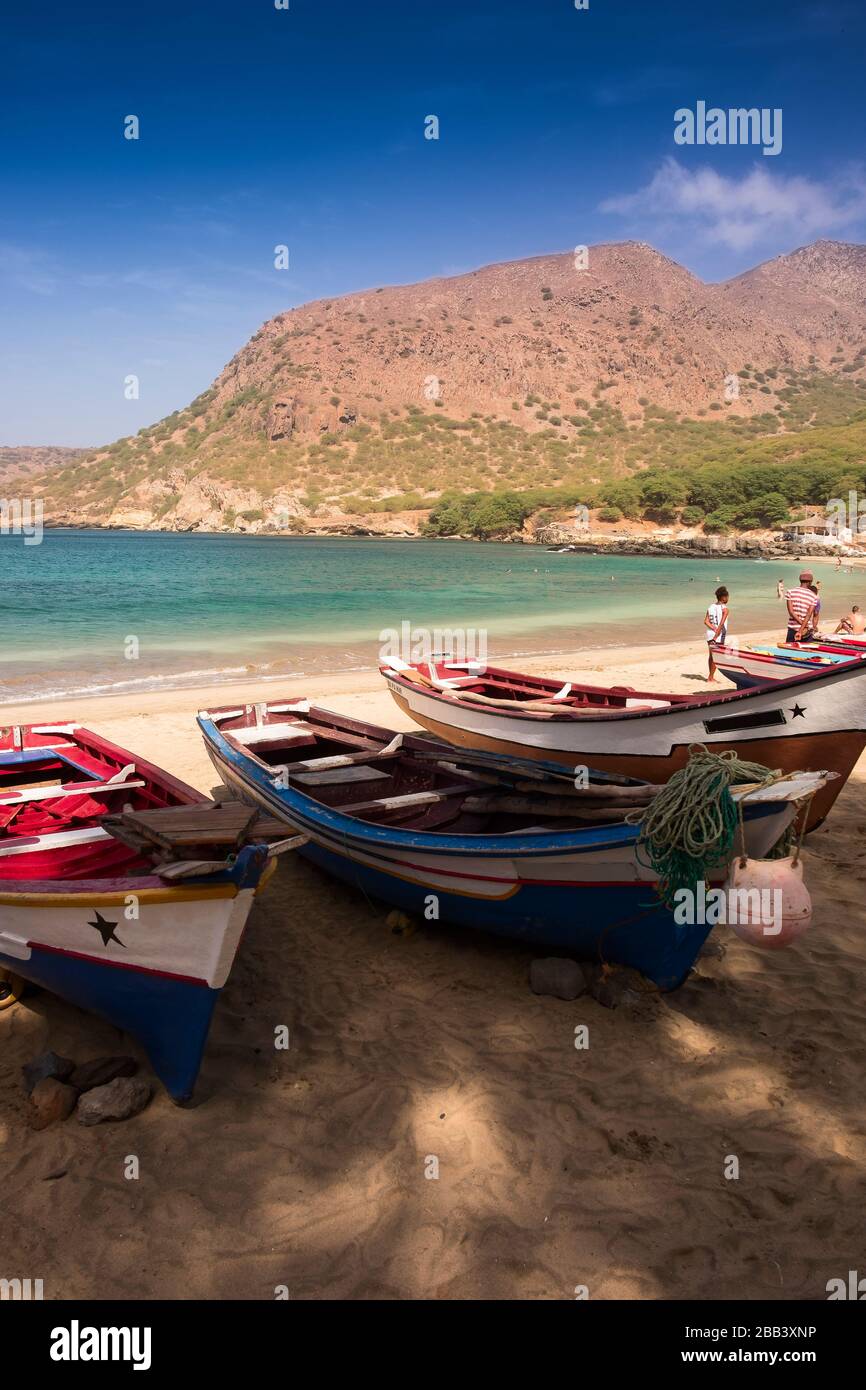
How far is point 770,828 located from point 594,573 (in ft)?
157

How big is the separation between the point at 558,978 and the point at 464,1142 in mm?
1436

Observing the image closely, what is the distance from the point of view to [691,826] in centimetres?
420

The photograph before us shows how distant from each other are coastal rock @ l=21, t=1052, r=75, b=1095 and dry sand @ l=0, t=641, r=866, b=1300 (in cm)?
11

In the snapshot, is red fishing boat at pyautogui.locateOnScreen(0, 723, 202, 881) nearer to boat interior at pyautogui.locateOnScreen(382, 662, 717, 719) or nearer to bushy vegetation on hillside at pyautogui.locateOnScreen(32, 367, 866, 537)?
boat interior at pyautogui.locateOnScreen(382, 662, 717, 719)

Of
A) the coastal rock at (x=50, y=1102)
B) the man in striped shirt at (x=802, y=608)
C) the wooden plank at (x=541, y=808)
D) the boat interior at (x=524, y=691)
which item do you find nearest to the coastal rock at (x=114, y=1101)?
the coastal rock at (x=50, y=1102)

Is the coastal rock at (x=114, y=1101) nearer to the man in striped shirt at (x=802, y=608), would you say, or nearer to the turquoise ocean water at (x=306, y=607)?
the man in striped shirt at (x=802, y=608)

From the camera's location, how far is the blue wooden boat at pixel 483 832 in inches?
190

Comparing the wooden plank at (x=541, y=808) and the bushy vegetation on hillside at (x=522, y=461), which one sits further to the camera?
the bushy vegetation on hillside at (x=522, y=461)

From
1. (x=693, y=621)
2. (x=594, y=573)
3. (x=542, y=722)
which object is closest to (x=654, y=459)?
(x=594, y=573)

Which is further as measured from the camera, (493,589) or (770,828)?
(493,589)

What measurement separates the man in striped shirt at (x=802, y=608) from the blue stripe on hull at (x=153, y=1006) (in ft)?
36.7

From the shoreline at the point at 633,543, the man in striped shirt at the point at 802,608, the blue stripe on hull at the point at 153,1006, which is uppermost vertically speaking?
the shoreline at the point at 633,543
